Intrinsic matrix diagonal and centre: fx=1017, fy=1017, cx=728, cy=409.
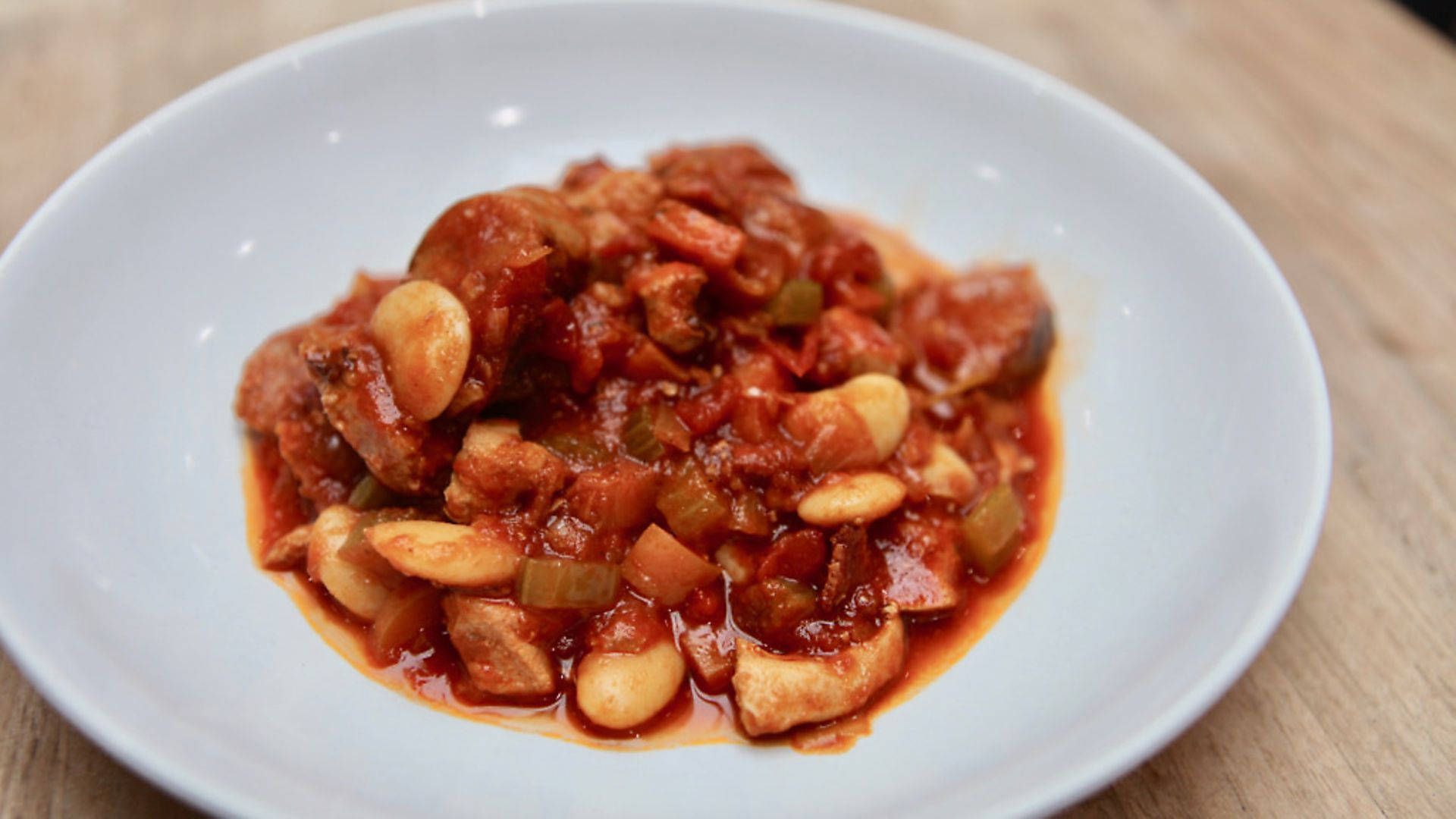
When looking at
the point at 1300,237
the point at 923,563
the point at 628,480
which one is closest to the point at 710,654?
the point at 628,480

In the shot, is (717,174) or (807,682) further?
(717,174)

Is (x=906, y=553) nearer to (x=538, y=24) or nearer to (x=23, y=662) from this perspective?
(x=23, y=662)

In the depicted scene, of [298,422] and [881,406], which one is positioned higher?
[298,422]

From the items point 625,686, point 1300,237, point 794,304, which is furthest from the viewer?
point 1300,237

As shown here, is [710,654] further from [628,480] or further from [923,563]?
[923,563]

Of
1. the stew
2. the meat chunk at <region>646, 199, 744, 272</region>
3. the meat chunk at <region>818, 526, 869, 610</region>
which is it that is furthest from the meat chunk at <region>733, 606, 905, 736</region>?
the meat chunk at <region>646, 199, 744, 272</region>

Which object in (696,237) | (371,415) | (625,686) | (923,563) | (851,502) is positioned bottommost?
(923,563)

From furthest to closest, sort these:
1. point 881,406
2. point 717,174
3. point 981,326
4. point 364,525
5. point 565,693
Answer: point 981,326 → point 717,174 → point 881,406 → point 364,525 → point 565,693

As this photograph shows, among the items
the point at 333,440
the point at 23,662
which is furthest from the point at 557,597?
the point at 23,662
